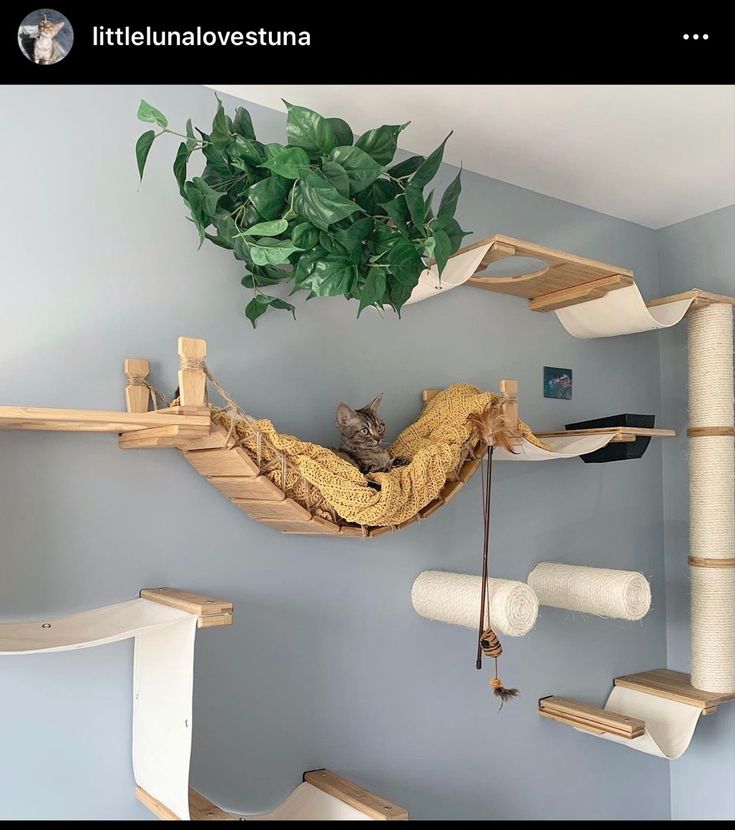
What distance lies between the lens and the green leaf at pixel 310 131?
1326 millimetres

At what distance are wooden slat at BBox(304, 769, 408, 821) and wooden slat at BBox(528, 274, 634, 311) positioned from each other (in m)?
1.35

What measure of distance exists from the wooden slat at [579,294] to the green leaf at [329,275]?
3.01ft

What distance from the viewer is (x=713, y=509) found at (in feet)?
7.48

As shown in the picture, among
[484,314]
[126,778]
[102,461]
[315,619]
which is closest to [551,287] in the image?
[484,314]

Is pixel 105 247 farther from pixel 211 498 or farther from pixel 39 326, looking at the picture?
pixel 211 498

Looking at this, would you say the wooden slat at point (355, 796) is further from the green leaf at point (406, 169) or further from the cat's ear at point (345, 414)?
the green leaf at point (406, 169)

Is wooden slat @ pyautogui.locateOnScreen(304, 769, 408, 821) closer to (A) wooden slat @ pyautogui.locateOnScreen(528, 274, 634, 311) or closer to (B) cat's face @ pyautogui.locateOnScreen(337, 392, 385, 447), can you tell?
(B) cat's face @ pyautogui.locateOnScreen(337, 392, 385, 447)

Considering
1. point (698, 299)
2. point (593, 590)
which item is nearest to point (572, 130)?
point (698, 299)

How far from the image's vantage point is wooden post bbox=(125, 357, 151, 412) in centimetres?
159

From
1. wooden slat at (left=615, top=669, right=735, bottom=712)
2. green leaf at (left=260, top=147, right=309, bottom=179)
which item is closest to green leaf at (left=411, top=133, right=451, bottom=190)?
green leaf at (left=260, top=147, right=309, bottom=179)

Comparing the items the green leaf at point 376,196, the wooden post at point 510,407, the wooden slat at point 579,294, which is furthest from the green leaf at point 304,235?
the wooden slat at point 579,294
